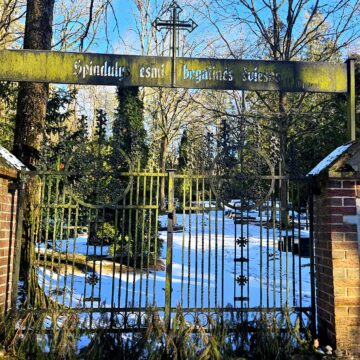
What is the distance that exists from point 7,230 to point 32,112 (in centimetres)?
216

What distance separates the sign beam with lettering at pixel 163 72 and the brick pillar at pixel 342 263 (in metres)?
1.22

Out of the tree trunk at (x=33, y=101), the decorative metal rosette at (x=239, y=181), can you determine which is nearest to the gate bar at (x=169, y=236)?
the decorative metal rosette at (x=239, y=181)

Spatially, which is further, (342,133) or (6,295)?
(342,133)

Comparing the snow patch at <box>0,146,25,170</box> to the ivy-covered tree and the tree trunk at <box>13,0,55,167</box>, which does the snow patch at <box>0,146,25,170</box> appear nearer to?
the tree trunk at <box>13,0,55,167</box>

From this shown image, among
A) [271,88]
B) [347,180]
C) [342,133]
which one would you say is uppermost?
[342,133]

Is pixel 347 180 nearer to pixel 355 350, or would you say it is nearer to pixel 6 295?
pixel 355 350

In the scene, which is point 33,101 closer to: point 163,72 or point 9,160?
point 9,160

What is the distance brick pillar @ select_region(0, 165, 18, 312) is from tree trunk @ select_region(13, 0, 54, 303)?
0.86m

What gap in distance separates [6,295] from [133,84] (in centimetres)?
261

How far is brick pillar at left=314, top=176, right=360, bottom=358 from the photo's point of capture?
3807 mm

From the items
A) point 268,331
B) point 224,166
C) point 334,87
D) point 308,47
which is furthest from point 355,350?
point 308,47

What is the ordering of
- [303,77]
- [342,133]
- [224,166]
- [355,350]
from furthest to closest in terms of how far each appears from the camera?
[342,133] → [224,166] → [303,77] → [355,350]

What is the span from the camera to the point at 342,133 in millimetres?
16734

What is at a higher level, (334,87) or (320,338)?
(334,87)
